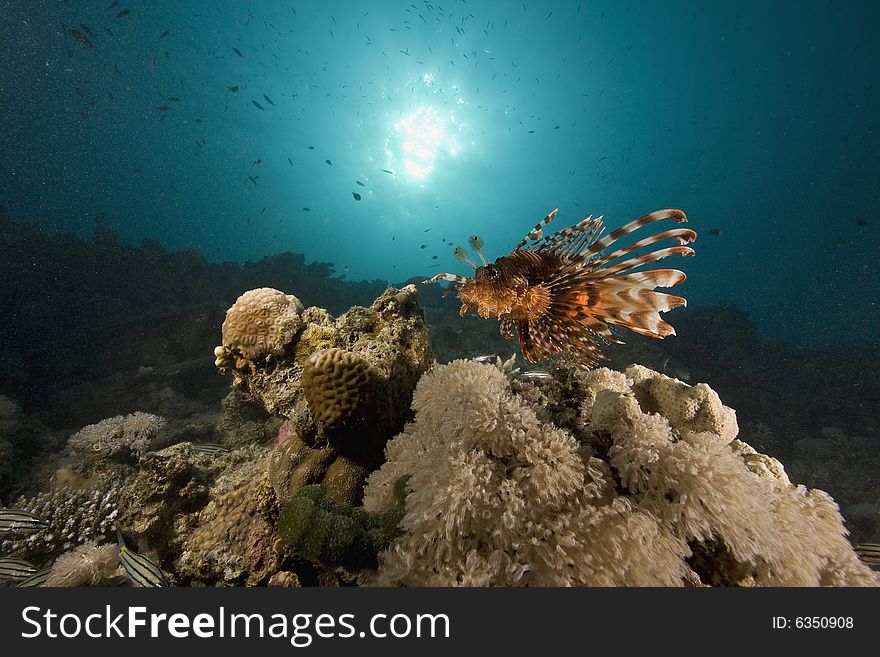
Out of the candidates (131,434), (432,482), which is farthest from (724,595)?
(131,434)

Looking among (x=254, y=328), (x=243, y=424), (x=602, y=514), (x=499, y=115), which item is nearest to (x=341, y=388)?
(x=254, y=328)

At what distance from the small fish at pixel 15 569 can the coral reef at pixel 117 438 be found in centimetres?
173

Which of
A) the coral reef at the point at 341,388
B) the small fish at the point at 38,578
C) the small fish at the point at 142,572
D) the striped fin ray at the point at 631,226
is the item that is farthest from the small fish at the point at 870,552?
the small fish at the point at 38,578

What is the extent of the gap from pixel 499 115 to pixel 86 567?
4903 cm

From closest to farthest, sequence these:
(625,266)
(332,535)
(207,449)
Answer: (332,535)
(625,266)
(207,449)

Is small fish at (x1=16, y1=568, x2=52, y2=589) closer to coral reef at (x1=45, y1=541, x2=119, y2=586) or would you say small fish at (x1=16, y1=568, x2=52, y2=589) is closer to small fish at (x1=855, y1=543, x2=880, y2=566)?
coral reef at (x1=45, y1=541, x2=119, y2=586)

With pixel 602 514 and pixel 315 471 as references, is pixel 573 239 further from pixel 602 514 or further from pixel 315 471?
pixel 315 471

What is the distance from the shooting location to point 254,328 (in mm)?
3227

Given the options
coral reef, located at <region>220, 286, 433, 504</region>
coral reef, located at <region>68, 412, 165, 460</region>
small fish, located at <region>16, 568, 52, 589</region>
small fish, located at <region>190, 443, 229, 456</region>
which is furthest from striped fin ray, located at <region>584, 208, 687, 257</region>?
coral reef, located at <region>68, 412, 165, 460</region>

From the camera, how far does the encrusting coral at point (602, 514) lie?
1476 mm

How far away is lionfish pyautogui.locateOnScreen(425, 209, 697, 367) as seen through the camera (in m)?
2.64

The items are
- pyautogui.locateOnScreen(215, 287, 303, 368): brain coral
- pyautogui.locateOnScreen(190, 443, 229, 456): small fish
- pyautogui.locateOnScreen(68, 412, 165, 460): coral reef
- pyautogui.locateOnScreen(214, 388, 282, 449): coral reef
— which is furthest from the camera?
pyautogui.locateOnScreen(214, 388, 282, 449): coral reef

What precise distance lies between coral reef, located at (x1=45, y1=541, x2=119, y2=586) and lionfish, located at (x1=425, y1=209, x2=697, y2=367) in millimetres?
3632

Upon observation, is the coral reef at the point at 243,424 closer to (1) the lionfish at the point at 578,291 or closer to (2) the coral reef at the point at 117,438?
(2) the coral reef at the point at 117,438
